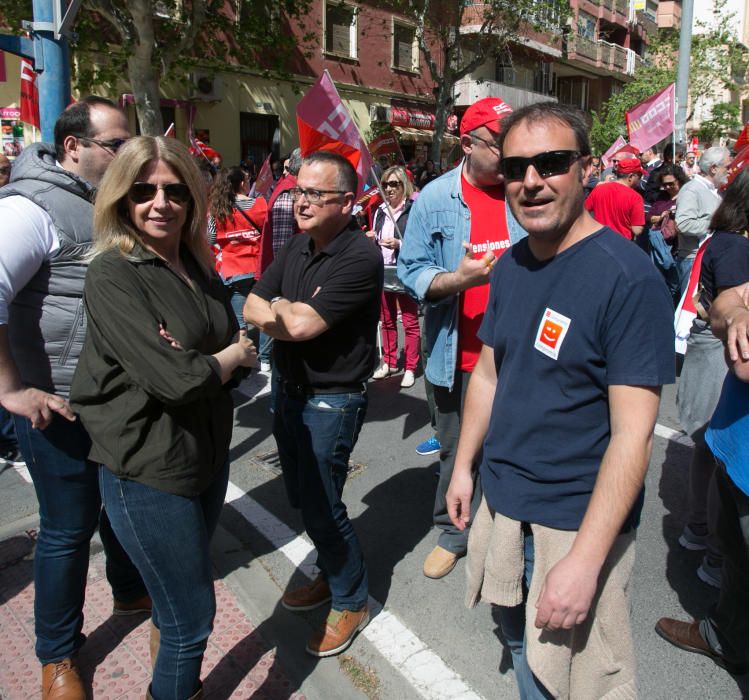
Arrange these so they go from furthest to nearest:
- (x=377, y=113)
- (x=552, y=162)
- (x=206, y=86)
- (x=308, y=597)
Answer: (x=377, y=113) < (x=206, y=86) < (x=308, y=597) < (x=552, y=162)

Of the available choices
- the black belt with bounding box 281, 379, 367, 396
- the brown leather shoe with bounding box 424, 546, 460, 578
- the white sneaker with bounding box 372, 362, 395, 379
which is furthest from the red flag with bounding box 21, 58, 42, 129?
the brown leather shoe with bounding box 424, 546, 460, 578

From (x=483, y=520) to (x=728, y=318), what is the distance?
1068mm

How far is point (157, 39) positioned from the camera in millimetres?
17547

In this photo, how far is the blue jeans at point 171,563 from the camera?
195 cm

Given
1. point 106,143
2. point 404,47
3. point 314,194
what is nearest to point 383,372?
point 314,194

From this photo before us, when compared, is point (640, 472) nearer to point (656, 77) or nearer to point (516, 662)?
point (516, 662)

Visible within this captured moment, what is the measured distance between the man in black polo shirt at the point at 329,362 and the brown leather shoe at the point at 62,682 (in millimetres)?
882

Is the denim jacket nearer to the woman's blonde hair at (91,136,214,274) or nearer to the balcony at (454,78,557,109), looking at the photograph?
the woman's blonde hair at (91,136,214,274)

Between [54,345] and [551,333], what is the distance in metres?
1.71

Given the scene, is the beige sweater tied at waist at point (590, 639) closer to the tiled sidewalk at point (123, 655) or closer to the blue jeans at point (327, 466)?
the blue jeans at point (327, 466)

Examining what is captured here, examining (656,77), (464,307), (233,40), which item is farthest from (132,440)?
(656,77)

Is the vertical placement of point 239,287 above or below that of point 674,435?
above

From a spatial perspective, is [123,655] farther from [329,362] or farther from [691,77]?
[691,77]

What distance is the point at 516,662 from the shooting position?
2.04m
